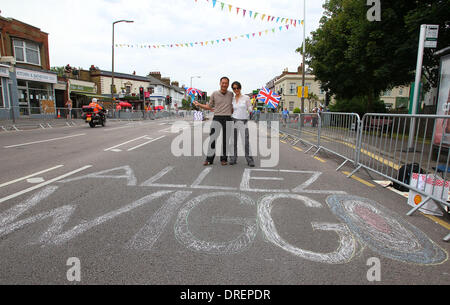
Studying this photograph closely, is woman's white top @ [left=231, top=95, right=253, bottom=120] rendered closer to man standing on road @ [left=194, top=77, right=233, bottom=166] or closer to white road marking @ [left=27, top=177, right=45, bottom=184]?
man standing on road @ [left=194, top=77, right=233, bottom=166]

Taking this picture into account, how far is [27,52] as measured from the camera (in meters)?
A: 24.4

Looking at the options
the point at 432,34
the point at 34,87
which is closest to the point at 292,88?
the point at 34,87

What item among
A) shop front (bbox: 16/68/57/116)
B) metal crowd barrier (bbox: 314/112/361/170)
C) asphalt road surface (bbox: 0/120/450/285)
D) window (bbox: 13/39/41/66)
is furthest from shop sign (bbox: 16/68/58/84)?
metal crowd barrier (bbox: 314/112/361/170)

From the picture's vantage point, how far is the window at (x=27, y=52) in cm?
2347

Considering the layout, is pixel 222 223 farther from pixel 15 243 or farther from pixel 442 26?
pixel 442 26

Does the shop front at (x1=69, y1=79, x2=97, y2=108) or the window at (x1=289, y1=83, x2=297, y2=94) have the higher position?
the window at (x1=289, y1=83, x2=297, y2=94)

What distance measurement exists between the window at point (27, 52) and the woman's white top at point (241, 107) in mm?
25537

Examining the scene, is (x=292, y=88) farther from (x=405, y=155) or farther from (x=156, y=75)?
(x=405, y=155)

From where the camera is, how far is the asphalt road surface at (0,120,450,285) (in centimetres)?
223

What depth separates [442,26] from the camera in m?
9.38

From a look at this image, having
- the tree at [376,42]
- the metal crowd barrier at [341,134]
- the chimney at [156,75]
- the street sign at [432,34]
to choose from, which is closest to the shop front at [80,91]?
the tree at [376,42]

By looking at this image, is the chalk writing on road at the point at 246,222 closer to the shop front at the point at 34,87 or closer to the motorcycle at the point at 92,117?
the motorcycle at the point at 92,117

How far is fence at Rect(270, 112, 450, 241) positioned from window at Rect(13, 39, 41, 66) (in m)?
26.0
